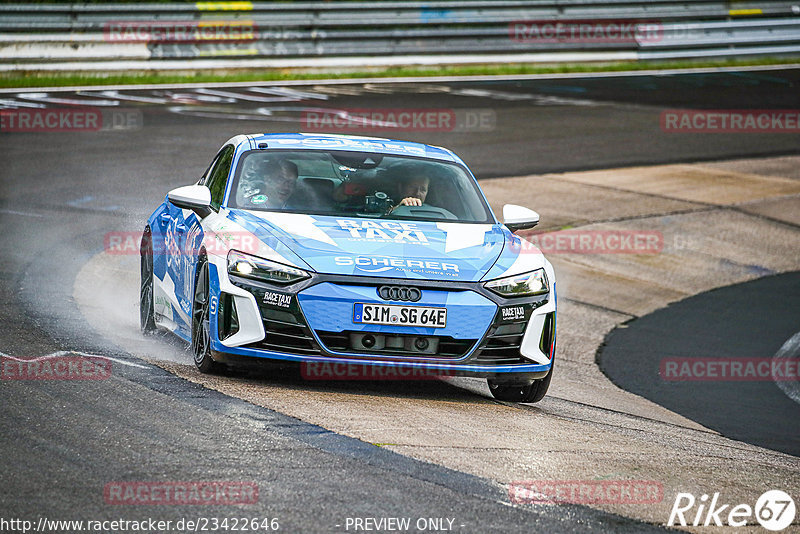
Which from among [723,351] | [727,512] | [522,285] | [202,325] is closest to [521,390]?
[522,285]

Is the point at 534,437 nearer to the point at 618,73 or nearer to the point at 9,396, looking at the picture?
the point at 9,396

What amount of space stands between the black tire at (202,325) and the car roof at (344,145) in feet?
4.56

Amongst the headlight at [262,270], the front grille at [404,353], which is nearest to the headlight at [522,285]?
the front grille at [404,353]

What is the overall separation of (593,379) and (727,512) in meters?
4.44

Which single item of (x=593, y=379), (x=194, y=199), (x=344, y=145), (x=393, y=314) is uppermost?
(x=344, y=145)

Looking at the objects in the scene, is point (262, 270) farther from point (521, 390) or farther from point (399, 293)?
point (521, 390)

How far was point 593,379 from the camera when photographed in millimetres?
9594

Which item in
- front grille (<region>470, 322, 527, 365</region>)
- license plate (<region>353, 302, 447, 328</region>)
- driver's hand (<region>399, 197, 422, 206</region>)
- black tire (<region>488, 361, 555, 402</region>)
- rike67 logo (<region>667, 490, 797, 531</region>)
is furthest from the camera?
driver's hand (<region>399, 197, 422, 206</region>)

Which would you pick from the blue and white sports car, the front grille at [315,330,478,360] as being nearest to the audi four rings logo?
the blue and white sports car

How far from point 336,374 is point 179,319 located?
1.43 meters

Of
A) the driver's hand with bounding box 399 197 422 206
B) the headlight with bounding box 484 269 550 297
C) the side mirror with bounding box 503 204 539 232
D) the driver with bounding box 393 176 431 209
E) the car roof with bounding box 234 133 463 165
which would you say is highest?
the car roof with bounding box 234 133 463 165

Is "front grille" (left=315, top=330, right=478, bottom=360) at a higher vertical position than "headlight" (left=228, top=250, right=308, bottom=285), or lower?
lower

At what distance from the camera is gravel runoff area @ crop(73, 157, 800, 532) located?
18.7ft

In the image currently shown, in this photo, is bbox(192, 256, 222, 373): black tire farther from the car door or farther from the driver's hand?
the driver's hand
